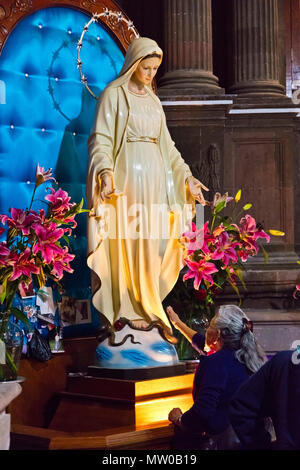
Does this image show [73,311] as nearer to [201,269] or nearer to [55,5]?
[201,269]

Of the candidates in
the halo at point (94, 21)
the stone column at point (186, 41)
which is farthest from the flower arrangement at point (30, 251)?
the stone column at point (186, 41)

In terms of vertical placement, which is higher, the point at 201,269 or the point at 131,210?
the point at 131,210

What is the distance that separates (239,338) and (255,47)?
3752mm

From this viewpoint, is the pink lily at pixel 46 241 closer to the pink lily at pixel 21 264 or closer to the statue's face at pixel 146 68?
the pink lily at pixel 21 264

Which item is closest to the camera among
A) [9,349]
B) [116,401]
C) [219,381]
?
[219,381]

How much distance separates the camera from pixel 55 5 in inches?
239

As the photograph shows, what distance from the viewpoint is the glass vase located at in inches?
177

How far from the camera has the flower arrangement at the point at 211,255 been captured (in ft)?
17.8

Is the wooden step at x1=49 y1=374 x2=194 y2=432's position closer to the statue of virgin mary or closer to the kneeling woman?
the statue of virgin mary

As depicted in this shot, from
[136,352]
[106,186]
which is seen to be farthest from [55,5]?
[136,352]

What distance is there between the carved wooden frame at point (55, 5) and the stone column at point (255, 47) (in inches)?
46.1

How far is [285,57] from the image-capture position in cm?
786
